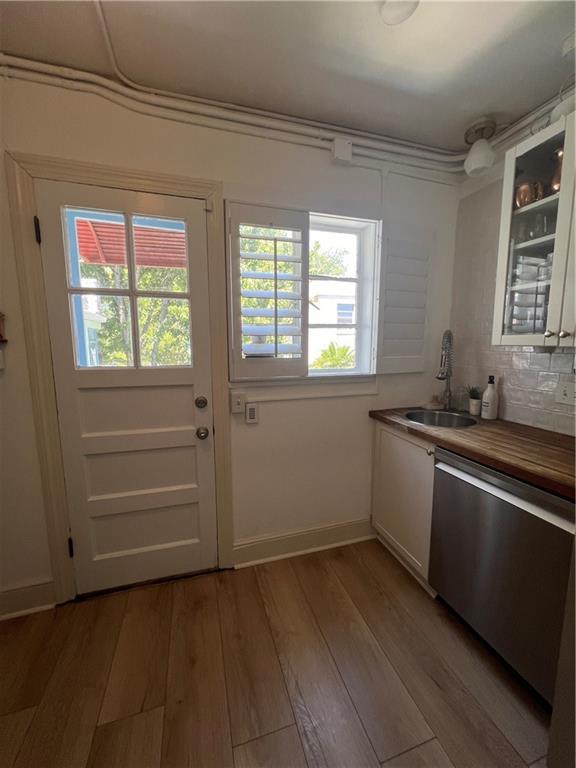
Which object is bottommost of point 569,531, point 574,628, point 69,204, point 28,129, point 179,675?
point 179,675

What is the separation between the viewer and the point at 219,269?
158cm

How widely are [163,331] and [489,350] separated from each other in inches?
74.7

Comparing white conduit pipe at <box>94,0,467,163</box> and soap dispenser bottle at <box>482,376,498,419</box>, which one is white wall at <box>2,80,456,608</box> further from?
soap dispenser bottle at <box>482,376,498,419</box>

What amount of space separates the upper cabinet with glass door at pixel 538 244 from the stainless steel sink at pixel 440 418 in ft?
1.84

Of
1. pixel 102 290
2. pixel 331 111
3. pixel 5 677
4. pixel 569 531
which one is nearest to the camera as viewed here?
pixel 569 531

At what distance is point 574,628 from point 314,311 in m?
1.70

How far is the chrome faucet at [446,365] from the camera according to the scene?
6.55 feet

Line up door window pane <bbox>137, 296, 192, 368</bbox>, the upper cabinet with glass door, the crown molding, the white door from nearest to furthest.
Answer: the upper cabinet with glass door, the crown molding, the white door, door window pane <bbox>137, 296, 192, 368</bbox>

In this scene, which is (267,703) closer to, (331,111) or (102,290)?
(102,290)

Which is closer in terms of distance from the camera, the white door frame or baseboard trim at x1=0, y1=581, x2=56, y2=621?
the white door frame

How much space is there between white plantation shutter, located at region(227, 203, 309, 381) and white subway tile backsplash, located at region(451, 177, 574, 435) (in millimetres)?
1099

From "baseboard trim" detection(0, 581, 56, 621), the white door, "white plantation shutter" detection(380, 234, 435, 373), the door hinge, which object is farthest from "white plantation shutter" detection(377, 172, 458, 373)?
"baseboard trim" detection(0, 581, 56, 621)

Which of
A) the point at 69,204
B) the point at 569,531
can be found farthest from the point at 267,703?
the point at 69,204

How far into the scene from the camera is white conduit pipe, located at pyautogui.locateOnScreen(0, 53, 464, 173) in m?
1.29
